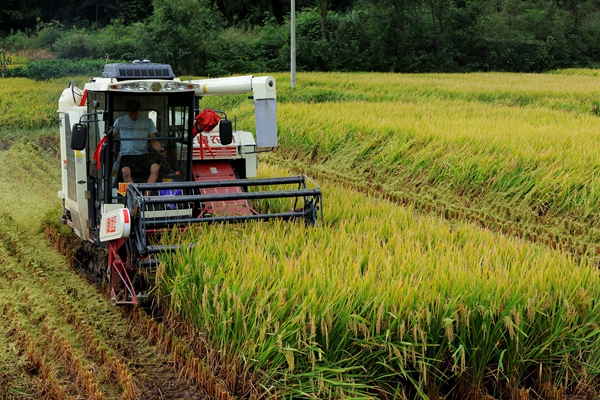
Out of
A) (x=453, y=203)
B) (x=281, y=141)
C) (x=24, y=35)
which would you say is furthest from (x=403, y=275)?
(x=24, y=35)

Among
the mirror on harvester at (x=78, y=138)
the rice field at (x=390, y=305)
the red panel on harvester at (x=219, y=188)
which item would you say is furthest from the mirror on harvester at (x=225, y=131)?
the mirror on harvester at (x=78, y=138)

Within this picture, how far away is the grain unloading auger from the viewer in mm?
6113

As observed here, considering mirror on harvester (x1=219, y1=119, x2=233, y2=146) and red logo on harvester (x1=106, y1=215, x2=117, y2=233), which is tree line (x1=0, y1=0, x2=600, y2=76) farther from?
red logo on harvester (x1=106, y1=215, x2=117, y2=233)

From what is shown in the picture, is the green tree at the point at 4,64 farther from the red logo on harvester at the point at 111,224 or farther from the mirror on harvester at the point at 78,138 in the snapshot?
the red logo on harvester at the point at 111,224

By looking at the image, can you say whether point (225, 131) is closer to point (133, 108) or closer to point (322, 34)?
point (133, 108)

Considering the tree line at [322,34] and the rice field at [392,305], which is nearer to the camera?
the rice field at [392,305]

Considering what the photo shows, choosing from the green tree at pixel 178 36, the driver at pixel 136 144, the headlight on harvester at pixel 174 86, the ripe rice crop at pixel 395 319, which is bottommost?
the ripe rice crop at pixel 395 319

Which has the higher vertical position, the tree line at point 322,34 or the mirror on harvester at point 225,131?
the tree line at point 322,34

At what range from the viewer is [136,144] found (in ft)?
22.5

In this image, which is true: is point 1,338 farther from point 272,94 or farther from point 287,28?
point 287,28

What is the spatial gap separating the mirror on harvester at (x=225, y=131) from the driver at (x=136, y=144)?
665 mm

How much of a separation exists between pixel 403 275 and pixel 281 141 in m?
9.86

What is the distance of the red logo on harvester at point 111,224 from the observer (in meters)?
6.01

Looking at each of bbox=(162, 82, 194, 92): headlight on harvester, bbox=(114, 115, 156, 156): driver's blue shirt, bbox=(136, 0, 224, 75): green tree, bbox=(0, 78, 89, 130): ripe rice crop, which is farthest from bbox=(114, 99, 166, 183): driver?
bbox=(136, 0, 224, 75): green tree
